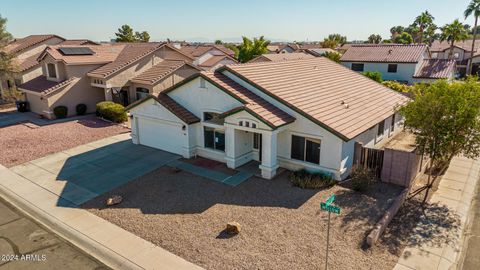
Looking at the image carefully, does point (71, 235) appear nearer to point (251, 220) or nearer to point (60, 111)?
point (251, 220)

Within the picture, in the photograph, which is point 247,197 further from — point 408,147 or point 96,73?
point 96,73

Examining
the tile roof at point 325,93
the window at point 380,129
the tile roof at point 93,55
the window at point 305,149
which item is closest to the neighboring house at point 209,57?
the tile roof at point 93,55

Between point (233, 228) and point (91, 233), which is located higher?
point (233, 228)

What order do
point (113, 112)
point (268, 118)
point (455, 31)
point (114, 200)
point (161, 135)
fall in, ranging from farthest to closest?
point (455, 31), point (113, 112), point (161, 135), point (268, 118), point (114, 200)

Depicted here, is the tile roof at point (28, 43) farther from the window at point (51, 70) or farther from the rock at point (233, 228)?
the rock at point (233, 228)

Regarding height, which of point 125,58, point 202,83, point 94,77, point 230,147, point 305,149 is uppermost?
point 125,58

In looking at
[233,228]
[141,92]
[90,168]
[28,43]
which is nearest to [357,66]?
[141,92]

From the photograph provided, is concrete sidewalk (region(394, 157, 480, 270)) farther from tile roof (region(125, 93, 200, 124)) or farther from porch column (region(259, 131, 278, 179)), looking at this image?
tile roof (region(125, 93, 200, 124))
